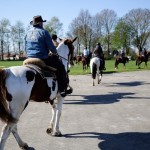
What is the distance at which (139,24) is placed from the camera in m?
78.6

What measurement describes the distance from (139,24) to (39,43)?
7444 cm

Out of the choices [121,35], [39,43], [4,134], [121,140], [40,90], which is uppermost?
[121,35]

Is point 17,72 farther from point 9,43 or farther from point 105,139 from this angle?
point 9,43

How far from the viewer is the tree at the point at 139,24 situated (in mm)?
77375

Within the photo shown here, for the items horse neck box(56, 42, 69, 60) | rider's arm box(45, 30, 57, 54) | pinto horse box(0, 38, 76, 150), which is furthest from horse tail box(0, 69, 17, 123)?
horse neck box(56, 42, 69, 60)

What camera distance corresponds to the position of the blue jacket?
7043mm

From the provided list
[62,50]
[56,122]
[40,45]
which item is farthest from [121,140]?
[62,50]

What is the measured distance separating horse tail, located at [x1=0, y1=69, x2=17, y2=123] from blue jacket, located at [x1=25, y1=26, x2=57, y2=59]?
1.48 metres

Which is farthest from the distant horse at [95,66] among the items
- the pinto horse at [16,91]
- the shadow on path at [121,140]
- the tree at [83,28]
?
the tree at [83,28]

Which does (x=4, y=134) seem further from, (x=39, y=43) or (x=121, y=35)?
(x=121, y=35)

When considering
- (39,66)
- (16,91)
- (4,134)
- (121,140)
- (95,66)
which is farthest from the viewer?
(95,66)

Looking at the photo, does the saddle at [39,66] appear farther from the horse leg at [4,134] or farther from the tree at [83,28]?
the tree at [83,28]

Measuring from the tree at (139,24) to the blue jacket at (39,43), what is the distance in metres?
72.9

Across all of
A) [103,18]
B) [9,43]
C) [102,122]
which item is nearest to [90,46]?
[103,18]
